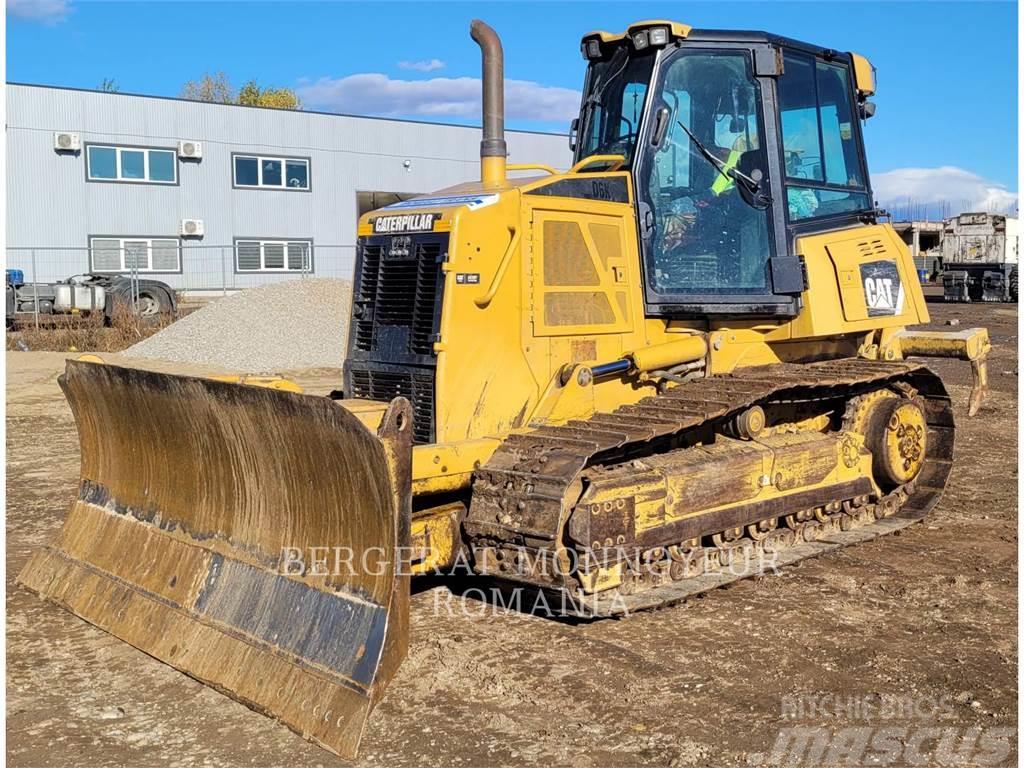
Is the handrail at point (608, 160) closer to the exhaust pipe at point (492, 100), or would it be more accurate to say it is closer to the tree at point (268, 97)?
the exhaust pipe at point (492, 100)

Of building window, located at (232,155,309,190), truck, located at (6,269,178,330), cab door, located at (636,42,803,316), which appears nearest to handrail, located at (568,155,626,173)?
cab door, located at (636,42,803,316)

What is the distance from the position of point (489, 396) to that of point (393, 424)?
4.81 ft

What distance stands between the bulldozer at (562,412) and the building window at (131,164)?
86.1ft

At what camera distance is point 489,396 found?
20.2 feet

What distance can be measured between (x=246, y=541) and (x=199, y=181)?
28.9 meters

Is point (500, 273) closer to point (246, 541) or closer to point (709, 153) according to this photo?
point (709, 153)

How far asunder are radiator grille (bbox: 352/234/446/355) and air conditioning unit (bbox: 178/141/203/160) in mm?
27368

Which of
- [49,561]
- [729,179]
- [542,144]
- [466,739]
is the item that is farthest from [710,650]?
[542,144]

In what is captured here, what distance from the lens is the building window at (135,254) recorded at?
3119cm

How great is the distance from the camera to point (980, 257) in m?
35.8

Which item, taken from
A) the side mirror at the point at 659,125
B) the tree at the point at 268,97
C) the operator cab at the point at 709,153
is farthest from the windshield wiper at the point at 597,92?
the tree at the point at 268,97

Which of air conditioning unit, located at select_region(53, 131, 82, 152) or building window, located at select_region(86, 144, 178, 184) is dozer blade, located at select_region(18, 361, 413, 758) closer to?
air conditioning unit, located at select_region(53, 131, 82, 152)

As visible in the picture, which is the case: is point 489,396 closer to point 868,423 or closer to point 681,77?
point 681,77

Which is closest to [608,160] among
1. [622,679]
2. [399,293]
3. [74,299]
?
[399,293]
